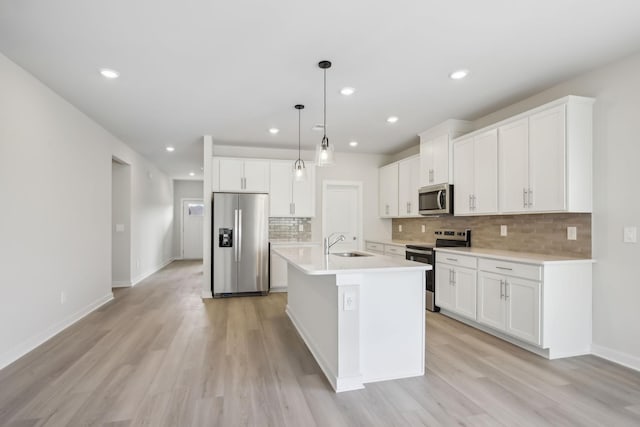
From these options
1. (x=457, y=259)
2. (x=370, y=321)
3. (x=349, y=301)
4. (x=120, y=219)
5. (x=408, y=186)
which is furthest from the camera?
(x=120, y=219)

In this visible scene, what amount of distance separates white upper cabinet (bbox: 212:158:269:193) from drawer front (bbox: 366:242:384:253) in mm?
2085

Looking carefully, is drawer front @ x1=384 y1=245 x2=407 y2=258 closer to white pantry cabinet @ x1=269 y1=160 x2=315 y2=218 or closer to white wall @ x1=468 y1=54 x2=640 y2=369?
white pantry cabinet @ x1=269 y1=160 x2=315 y2=218

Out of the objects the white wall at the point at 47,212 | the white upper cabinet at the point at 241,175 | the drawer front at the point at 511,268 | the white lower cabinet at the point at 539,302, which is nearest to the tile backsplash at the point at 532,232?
the white lower cabinet at the point at 539,302

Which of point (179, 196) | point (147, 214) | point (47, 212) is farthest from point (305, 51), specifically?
point (179, 196)

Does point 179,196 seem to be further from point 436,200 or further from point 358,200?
point 436,200

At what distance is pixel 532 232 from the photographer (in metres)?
3.60

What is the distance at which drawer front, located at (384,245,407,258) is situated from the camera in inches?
198

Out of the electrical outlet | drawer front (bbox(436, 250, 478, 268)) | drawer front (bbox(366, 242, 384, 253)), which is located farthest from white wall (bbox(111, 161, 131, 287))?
drawer front (bbox(436, 250, 478, 268))

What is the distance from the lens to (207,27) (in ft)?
7.70

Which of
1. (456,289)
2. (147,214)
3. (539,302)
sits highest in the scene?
(147,214)

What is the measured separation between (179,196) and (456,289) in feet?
29.1

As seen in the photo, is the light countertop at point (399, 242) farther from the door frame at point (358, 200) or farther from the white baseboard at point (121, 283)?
the white baseboard at point (121, 283)

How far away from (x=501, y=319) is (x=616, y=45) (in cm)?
245

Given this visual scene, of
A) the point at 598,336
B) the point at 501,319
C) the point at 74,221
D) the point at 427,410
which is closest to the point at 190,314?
the point at 74,221
